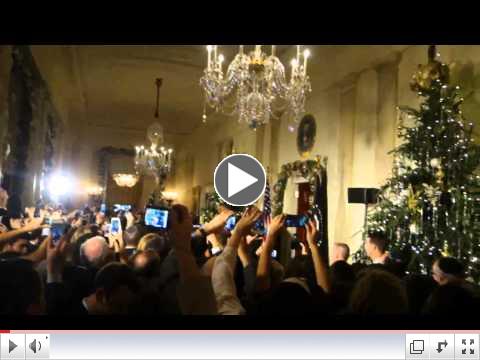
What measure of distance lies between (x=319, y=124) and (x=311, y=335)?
18.6 ft

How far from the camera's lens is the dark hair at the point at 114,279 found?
58.9 inches

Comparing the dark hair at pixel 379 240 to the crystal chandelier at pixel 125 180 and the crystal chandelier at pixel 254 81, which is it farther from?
the crystal chandelier at pixel 125 180

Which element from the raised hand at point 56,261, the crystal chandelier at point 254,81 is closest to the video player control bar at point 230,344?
the raised hand at point 56,261

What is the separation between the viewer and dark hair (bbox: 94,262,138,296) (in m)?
1.50

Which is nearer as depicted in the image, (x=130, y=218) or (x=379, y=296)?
(x=379, y=296)

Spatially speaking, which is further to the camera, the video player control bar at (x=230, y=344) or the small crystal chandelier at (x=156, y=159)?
the small crystal chandelier at (x=156, y=159)

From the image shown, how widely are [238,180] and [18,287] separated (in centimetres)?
70

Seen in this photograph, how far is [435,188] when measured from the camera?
3.84 meters

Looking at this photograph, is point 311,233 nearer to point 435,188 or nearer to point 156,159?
point 156,159

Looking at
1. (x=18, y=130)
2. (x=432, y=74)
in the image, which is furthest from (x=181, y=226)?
(x=432, y=74)

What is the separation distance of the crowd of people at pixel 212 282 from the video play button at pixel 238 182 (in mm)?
127
